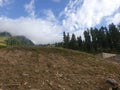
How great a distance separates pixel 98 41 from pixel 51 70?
110587mm

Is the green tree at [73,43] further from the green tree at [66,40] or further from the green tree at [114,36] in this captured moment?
the green tree at [114,36]

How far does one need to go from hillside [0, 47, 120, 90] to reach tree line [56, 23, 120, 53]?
297ft

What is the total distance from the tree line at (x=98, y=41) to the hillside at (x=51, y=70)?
90537 mm

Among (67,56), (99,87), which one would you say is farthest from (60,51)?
(99,87)

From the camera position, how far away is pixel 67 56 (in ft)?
65.2

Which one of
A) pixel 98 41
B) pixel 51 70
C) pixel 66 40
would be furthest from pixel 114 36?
pixel 51 70

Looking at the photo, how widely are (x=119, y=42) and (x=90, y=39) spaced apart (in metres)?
23.3

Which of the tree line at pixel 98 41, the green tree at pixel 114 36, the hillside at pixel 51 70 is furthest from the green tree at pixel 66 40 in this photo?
the hillside at pixel 51 70

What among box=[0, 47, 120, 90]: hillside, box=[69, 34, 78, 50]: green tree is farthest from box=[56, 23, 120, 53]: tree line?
box=[0, 47, 120, 90]: hillside

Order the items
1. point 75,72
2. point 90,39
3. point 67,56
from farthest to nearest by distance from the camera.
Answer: point 90,39, point 67,56, point 75,72

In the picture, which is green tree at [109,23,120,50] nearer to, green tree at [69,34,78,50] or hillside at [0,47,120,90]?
green tree at [69,34,78,50]

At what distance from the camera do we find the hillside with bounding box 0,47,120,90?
46.5 feet

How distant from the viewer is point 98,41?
407 ft

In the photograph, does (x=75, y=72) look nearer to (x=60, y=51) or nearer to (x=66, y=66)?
(x=66, y=66)
